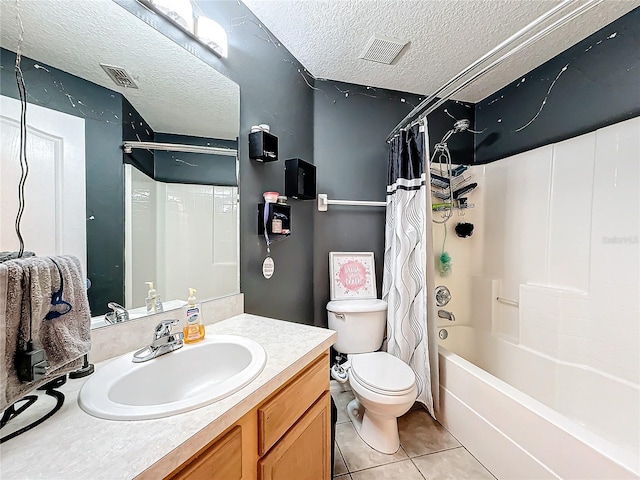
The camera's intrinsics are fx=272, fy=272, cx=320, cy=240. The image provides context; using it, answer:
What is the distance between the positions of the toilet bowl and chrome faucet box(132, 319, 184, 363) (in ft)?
3.26

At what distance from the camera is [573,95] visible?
1.74 meters

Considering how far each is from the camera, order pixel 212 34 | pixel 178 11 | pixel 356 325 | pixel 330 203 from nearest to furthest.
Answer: pixel 178 11
pixel 212 34
pixel 356 325
pixel 330 203

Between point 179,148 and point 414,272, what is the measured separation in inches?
57.7

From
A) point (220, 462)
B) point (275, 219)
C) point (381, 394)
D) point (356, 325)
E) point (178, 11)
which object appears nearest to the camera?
point (220, 462)

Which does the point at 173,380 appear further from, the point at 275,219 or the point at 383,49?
the point at 383,49

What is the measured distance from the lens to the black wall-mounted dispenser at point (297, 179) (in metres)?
1.68

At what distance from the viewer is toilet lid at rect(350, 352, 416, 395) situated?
1.41 meters

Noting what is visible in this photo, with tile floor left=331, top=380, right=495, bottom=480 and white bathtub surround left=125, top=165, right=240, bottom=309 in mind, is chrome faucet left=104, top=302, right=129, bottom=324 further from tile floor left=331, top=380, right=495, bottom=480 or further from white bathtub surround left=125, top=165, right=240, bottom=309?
tile floor left=331, top=380, right=495, bottom=480

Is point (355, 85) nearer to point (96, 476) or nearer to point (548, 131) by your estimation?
point (548, 131)

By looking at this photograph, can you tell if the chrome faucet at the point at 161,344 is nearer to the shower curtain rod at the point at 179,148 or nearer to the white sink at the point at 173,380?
the white sink at the point at 173,380

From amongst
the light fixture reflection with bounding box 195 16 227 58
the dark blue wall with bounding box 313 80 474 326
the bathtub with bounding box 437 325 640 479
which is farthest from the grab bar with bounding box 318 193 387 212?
the bathtub with bounding box 437 325 640 479

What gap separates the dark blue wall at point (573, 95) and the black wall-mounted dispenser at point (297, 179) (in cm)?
167

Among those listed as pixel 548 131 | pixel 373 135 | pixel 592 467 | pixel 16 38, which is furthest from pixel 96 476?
pixel 548 131

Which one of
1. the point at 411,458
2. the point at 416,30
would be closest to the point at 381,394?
the point at 411,458
